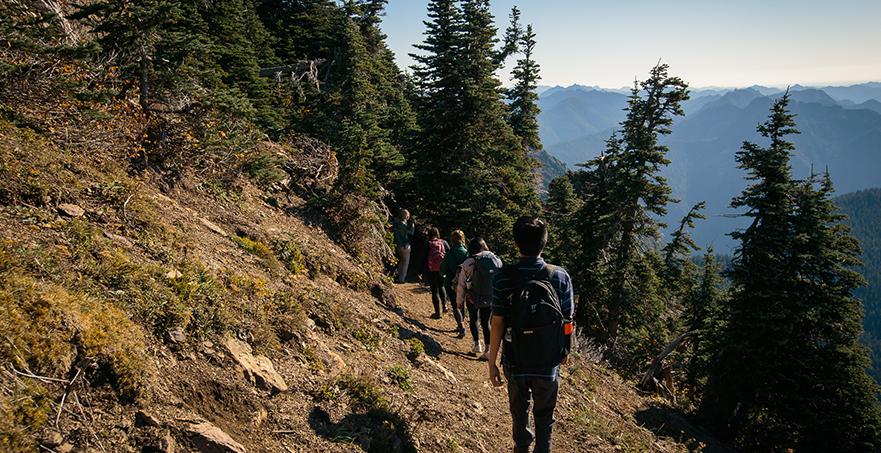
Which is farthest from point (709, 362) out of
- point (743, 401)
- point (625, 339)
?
point (625, 339)

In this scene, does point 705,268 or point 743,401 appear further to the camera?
point 705,268

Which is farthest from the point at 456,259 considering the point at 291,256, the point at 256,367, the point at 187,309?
the point at 187,309

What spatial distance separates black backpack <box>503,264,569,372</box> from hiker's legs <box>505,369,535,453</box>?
19 centimetres

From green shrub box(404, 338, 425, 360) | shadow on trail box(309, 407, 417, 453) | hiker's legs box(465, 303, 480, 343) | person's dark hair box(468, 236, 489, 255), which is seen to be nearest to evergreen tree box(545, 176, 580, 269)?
hiker's legs box(465, 303, 480, 343)

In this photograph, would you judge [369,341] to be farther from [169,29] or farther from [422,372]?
[169,29]

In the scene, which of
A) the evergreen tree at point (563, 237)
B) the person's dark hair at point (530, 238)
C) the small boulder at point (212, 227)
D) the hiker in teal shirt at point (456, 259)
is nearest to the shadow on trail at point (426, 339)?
the hiker in teal shirt at point (456, 259)

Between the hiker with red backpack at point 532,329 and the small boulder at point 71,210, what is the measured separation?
17.1ft

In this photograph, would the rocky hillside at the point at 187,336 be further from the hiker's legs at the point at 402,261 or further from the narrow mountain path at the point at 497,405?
the hiker's legs at the point at 402,261

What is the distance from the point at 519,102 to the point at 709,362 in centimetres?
1764

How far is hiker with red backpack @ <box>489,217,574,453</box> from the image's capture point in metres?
3.82

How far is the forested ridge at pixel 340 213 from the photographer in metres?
4.59

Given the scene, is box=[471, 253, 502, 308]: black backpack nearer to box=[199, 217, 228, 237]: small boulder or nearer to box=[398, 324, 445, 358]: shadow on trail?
box=[398, 324, 445, 358]: shadow on trail

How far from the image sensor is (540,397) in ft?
12.8

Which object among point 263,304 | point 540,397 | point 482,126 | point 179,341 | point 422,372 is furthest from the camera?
point 482,126
